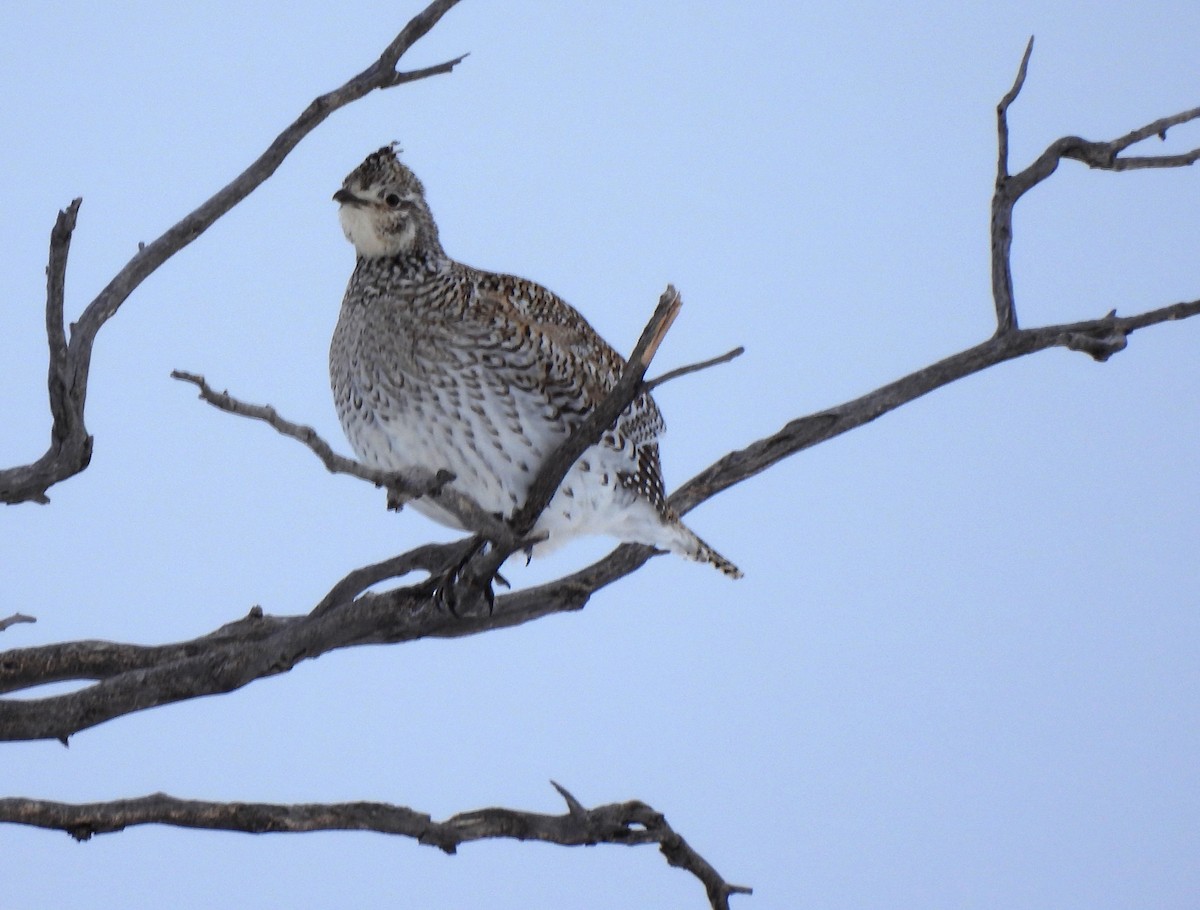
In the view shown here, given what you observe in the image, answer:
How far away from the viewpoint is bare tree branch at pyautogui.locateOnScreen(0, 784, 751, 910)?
3094 mm

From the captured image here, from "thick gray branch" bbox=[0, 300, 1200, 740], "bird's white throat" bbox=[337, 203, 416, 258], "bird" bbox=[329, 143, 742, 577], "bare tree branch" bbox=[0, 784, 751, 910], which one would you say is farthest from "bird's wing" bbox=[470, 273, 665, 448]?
"bare tree branch" bbox=[0, 784, 751, 910]

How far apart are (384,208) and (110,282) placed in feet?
3.18

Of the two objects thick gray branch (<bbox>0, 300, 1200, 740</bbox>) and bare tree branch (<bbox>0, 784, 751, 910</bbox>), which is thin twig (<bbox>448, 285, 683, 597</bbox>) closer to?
thick gray branch (<bbox>0, 300, 1200, 740</bbox>)

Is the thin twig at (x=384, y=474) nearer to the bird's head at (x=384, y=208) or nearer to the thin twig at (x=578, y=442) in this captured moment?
the thin twig at (x=578, y=442)

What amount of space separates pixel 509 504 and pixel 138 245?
3.32 feet

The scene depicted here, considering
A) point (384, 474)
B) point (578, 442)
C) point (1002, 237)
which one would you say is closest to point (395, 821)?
point (384, 474)

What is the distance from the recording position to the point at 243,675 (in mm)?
3363

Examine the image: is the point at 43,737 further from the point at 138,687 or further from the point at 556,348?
the point at 556,348

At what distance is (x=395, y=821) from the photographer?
126 inches

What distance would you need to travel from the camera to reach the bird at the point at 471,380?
350 cm

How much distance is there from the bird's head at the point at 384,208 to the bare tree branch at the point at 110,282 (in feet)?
1.86

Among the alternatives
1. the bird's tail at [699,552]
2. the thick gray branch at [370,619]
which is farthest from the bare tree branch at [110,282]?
the bird's tail at [699,552]

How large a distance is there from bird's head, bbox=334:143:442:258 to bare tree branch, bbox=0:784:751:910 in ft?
4.60

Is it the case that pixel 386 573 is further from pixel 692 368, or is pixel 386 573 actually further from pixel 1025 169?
pixel 1025 169
